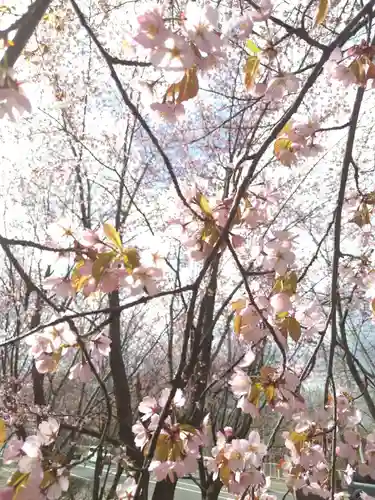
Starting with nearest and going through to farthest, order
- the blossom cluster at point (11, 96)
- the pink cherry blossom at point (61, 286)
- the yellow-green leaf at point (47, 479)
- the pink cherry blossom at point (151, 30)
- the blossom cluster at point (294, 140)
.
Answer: the blossom cluster at point (11, 96) → the pink cherry blossom at point (151, 30) → the yellow-green leaf at point (47, 479) → the pink cherry blossom at point (61, 286) → the blossom cluster at point (294, 140)

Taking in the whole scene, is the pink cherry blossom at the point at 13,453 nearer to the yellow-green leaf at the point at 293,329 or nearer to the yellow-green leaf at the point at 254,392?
the yellow-green leaf at the point at 254,392

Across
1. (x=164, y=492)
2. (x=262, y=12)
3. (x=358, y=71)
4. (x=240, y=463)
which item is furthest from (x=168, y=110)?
(x=164, y=492)

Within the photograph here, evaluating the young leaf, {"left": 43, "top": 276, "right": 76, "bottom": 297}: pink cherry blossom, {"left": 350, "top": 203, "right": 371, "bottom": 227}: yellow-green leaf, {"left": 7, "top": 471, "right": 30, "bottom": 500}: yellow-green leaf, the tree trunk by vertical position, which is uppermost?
{"left": 350, "top": 203, "right": 371, "bottom": 227}: yellow-green leaf

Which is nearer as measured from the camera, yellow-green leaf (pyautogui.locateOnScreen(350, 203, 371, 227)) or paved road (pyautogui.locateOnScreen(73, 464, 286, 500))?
yellow-green leaf (pyautogui.locateOnScreen(350, 203, 371, 227))

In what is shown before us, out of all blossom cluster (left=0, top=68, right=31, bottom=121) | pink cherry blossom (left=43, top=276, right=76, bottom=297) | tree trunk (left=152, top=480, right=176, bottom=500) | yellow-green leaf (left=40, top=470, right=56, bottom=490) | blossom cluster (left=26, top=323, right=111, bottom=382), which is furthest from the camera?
tree trunk (left=152, top=480, right=176, bottom=500)

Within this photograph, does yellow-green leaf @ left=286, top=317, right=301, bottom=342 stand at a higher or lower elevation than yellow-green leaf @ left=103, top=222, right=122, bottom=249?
lower

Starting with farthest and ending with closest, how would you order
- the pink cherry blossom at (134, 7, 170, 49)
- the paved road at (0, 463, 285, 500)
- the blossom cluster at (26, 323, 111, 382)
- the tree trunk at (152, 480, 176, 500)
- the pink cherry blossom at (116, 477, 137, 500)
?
the paved road at (0, 463, 285, 500), the tree trunk at (152, 480, 176, 500), the pink cherry blossom at (116, 477, 137, 500), the blossom cluster at (26, 323, 111, 382), the pink cherry blossom at (134, 7, 170, 49)

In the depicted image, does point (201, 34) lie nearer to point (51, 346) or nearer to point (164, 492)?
point (51, 346)

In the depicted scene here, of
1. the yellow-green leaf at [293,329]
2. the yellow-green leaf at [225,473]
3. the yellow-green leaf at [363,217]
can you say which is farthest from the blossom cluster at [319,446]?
the yellow-green leaf at [363,217]

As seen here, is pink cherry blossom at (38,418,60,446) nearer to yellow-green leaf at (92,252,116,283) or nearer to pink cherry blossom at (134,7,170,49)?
yellow-green leaf at (92,252,116,283)

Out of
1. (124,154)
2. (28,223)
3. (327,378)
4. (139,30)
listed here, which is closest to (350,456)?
(327,378)

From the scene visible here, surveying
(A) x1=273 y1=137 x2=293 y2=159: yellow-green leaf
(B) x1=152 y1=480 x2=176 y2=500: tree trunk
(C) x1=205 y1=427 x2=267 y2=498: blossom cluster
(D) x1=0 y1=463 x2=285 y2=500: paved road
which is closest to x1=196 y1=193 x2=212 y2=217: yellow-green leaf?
(A) x1=273 y1=137 x2=293 y2=159: yellow-green leaf

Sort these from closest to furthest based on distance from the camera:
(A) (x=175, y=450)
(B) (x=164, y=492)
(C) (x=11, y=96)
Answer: (C) (x=11, y=96) → (A) (x=175, y=450) → (B) (x=164, y=492)

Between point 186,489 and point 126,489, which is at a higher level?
point 126,489
